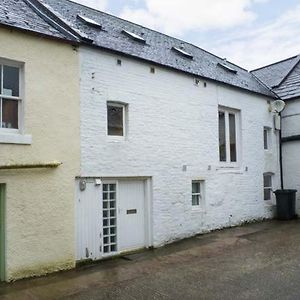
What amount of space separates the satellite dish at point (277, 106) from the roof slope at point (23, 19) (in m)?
10.5

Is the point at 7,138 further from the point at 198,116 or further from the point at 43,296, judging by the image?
the point at 198,116

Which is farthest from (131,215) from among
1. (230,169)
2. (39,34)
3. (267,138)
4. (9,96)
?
(267,138)

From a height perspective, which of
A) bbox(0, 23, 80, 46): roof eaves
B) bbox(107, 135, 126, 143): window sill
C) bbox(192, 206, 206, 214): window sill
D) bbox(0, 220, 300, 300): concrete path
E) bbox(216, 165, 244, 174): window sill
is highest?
bbox(0, 23, 80, 46): roof eaves

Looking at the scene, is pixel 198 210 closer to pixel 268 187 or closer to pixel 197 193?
pixel 197 193

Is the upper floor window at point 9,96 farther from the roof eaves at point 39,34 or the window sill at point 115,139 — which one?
the window sill at point 115,139

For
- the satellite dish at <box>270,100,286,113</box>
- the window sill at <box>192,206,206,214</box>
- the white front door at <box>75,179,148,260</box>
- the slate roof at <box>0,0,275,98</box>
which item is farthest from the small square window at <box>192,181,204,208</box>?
the satellite dish at <box>270,100,286,113</box>

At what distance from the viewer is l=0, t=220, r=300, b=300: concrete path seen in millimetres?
7238

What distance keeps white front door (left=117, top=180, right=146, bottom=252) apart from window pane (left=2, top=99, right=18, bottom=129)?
11.3ft

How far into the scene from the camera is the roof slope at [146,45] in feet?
37.5

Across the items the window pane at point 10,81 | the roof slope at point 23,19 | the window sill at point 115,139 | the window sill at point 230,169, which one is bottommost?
the window sill at point 230,169

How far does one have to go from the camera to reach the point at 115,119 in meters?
11.0

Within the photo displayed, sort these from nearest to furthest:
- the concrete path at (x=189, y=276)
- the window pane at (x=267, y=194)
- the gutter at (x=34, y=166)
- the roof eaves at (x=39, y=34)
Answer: the concrete path at (x=189, y=276) < the gutter at (x=34, y=166) < the roof eaves at (x=39, y=34) < the window pane at (x=267, y=194)

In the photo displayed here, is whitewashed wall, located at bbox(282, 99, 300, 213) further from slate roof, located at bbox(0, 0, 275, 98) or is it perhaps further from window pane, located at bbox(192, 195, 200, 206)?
window pane, located at bbox(192, 195, 200, 206)

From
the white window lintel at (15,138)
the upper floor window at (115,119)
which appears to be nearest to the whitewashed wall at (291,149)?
the upper floor window at (115,119)
